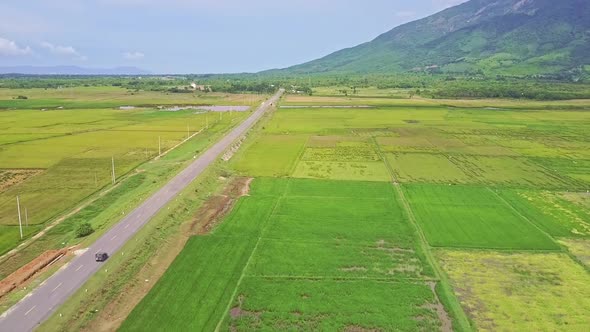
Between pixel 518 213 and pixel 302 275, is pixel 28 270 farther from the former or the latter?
pixel 518 213

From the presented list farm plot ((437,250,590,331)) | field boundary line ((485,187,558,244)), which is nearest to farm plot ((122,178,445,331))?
farm plot ((437,250,590,331))

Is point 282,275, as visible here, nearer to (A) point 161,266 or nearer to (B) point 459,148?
(A) point 161,266

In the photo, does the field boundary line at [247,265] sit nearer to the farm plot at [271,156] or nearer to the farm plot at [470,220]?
the farm plot at [271,156]

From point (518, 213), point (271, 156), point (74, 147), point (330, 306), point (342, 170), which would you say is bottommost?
point (330, 306)

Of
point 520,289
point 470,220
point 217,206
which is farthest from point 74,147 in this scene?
point 520,289

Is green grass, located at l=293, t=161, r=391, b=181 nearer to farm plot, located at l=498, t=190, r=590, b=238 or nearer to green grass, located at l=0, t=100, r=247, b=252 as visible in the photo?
farm plot, located at l=498, t=190, r=590, b=238

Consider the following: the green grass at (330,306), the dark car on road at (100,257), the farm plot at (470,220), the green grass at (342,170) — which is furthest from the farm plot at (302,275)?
the green grass at (342,170)
